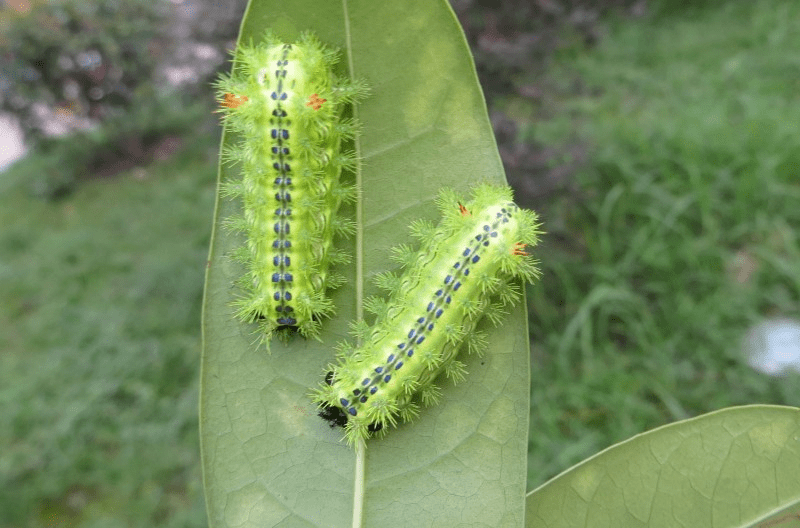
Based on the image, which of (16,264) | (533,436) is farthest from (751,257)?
(16,264)

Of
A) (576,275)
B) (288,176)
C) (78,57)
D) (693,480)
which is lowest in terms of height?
(576,275)

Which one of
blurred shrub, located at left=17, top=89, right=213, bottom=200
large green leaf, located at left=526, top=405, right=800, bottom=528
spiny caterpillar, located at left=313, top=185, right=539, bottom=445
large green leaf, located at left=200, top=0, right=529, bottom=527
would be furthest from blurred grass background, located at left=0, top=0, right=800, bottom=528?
large green leaf, located at left=526, top=405, right=800, bottom=528

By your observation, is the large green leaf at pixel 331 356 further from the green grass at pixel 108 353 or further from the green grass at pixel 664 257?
the green grass at pixel 108 353

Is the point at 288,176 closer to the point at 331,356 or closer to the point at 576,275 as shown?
the point at 331,356

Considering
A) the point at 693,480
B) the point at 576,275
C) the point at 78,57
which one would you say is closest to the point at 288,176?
the point at 693,480

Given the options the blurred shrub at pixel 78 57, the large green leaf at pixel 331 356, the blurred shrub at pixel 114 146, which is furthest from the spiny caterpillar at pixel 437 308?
the blurred shrub at pixel 114 146

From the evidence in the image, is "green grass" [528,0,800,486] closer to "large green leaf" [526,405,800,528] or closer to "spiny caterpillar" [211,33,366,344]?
"spiny caterpillar" [211,33,366,344]

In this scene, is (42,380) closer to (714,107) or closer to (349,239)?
(349,239)
